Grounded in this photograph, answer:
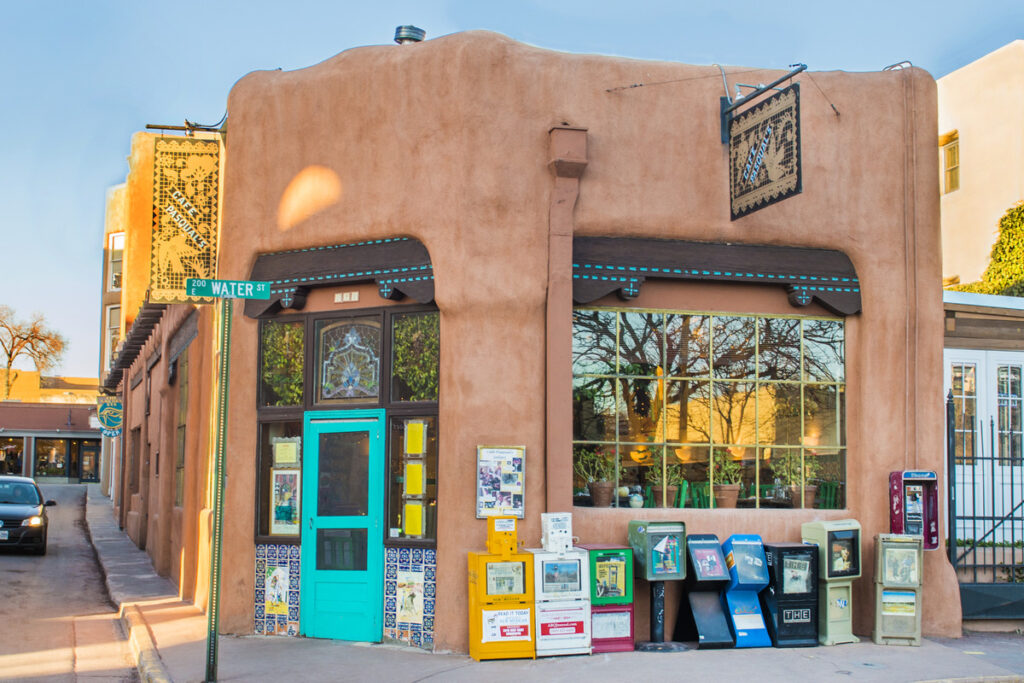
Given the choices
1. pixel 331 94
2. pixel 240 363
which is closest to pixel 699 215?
pixel 331 94

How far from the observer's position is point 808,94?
35.9 feet

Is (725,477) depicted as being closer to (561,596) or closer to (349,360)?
(561,596)

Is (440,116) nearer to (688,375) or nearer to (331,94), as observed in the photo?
(331,94)

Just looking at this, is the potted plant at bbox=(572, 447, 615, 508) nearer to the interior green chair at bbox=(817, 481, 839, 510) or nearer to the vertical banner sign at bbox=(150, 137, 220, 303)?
the interior green chair at bbox=(817, 481, 839, 510)

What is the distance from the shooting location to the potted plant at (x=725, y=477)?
10.6 metres

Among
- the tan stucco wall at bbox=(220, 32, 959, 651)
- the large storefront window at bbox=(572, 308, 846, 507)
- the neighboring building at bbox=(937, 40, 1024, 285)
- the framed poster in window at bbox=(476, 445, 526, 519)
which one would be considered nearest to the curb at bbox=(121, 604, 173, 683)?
the tan stucco wall at bbox=(220, 32, 959, 651)

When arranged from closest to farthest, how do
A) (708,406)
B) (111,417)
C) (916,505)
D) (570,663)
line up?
(570,663), (916,505), (708,406), (111,417)

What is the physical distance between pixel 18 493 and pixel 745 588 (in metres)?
16.1

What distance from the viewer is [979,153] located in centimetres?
2280

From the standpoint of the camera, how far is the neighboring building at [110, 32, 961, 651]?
9953mm

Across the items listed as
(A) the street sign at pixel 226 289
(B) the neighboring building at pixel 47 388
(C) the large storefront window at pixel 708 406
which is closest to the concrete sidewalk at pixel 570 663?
(C) the large storefront window at pixel 708 406

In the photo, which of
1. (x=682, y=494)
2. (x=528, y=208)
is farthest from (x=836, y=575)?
(x=528, y=208)

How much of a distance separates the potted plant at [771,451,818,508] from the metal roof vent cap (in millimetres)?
6011

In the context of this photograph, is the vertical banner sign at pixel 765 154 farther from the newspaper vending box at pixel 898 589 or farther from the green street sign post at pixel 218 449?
the green street sign post at pixel 218 449
